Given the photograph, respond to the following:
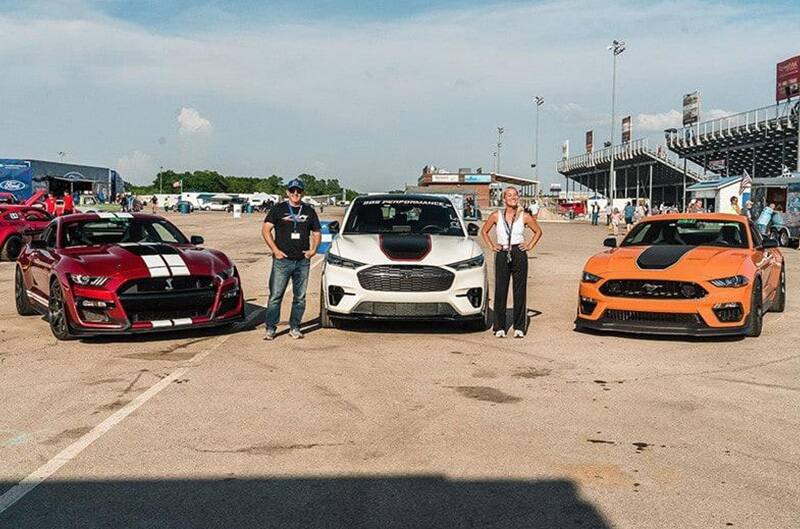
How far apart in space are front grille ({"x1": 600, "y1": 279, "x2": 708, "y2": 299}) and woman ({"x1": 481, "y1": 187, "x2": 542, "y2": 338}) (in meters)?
0.89

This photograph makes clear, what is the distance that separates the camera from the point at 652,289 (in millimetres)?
8648

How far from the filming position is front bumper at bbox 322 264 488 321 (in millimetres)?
8672

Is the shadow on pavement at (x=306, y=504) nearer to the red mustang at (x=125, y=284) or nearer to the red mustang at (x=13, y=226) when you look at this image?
the red mustang at (x=125, y=284)

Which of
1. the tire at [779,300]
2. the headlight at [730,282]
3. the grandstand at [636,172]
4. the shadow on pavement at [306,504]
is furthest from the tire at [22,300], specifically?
the grandstand at [636,172]

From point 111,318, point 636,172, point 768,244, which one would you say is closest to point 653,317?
point 768,244

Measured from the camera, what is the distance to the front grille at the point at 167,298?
8180mm

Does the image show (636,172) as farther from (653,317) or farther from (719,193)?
(653,317)

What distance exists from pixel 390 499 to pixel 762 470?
6.90 feet

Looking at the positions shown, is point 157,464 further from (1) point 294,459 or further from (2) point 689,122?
(2) point 689,122

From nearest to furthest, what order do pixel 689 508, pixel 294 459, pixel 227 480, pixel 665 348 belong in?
pixel 689 508
pixel 227 480
pixel 294 459
pixel 665 348

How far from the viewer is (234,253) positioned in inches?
892

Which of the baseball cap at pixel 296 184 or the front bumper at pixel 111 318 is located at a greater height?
the baseball cap at pixel 296 184

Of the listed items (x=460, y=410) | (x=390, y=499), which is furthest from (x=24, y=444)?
(x=460, y=410)

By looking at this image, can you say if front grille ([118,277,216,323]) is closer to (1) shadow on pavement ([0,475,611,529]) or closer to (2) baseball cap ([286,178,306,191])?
(2) baseball cap ([286,178,306,191])
